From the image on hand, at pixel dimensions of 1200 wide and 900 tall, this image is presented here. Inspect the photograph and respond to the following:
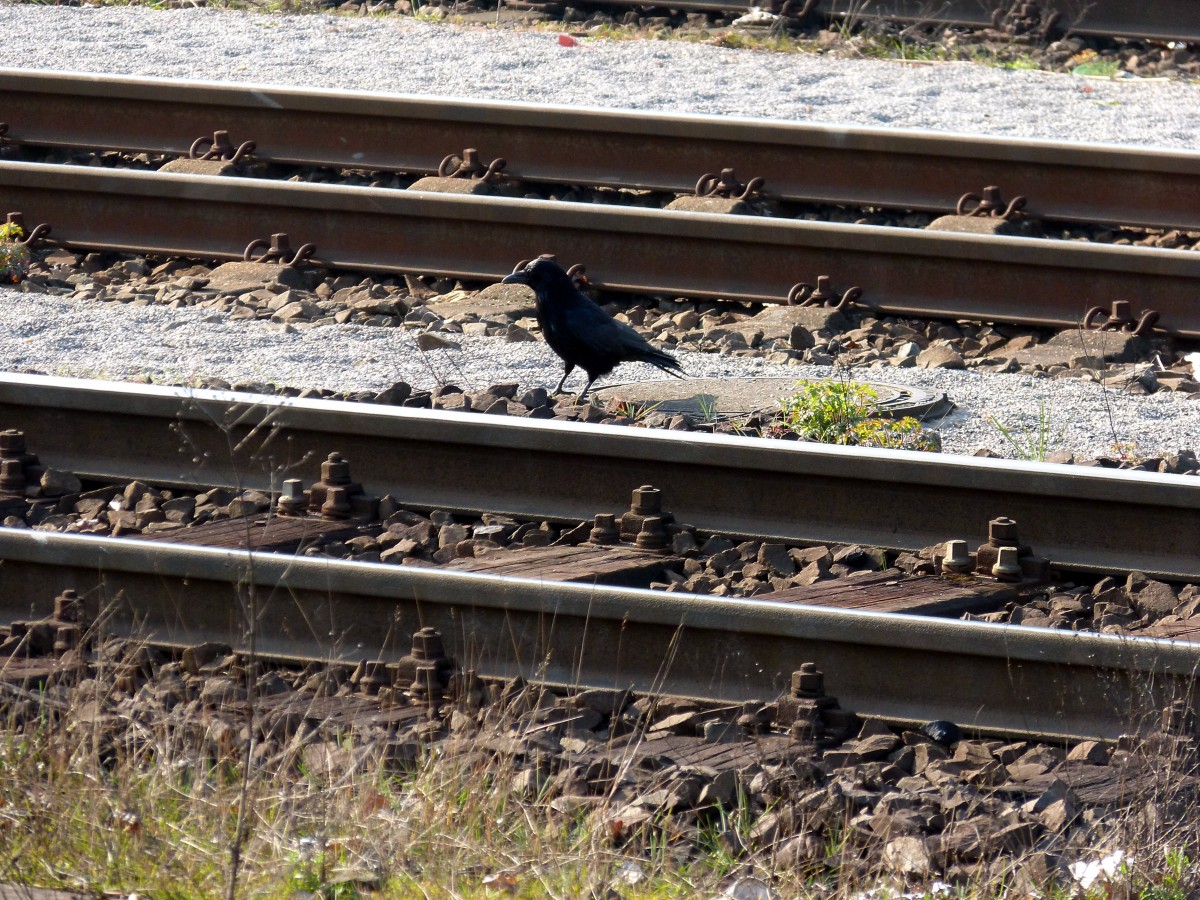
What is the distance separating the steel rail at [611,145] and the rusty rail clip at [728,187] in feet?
0.23

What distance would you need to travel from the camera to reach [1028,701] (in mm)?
4285

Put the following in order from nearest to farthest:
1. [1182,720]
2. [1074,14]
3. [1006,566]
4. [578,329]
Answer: [1182,720], [1006,566], [578,329], [1074,14]

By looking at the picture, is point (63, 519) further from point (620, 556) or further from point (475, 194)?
point (475, 194)

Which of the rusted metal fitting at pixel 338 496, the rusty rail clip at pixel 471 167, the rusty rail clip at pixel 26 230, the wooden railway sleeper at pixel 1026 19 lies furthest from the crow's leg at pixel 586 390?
the wooden railway sleeper at pixel 1026 19

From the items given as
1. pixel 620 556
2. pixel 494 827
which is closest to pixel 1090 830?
pixel 494 827

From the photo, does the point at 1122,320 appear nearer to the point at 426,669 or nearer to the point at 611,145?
the point at 611,145

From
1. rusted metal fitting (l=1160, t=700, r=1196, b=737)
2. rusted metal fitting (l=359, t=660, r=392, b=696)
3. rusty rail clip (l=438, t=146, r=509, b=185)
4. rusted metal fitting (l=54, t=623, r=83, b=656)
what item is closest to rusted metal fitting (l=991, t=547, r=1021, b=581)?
rusted metal fitting (l=1160, t=700, r=1196, b=737)

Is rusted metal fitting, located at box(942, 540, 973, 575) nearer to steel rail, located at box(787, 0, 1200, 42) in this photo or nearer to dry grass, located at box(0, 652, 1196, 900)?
dry grass, located at box(0, 652, 1196, 900)

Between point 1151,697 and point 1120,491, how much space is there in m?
1.12

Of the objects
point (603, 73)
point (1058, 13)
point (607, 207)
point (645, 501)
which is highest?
point (1058, 13)

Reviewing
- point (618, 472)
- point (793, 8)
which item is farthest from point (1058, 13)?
point (618, 472)

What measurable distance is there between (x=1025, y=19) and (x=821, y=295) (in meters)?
4.74

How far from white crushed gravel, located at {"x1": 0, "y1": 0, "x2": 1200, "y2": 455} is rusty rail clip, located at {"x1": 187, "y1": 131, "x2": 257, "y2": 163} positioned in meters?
1.26

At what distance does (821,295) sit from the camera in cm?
753
